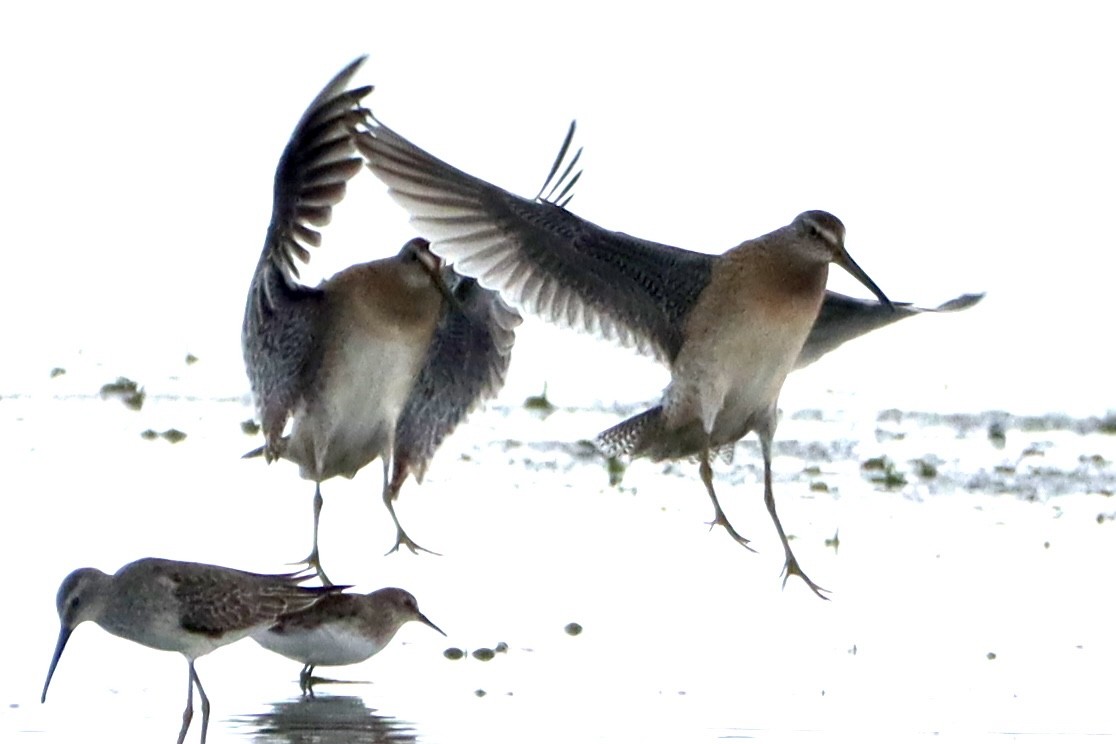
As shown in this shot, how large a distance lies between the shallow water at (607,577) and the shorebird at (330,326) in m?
0.37

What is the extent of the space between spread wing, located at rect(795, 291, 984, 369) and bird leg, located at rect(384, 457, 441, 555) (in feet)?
5.99

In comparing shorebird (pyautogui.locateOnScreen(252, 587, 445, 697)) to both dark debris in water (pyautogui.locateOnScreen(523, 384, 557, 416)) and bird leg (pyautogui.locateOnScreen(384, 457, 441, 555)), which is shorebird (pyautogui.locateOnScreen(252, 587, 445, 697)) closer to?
bird leg (pyautogui.locateOnScreen(384, 457, 441, 555))

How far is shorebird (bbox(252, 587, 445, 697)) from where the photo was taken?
770 cm

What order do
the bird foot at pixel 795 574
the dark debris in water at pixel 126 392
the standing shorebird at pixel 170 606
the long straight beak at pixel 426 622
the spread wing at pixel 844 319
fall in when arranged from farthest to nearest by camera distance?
the dark debris in water at pixel 126 392
the spread wing at pixel 844 319
the bird foot at pixel 795 574
the long straight beak at pixel 426 622
the standing shorebird at pixel 170 606

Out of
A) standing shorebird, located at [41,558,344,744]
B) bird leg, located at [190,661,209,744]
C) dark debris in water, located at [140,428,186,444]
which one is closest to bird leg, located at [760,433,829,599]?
standing shorebird, located at [41,558,344,744]

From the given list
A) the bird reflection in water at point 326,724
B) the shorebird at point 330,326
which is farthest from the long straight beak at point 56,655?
the shorebird at point 330,326

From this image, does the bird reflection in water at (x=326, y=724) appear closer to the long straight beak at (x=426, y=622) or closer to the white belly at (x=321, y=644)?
the white belly at (x=321, y=644)

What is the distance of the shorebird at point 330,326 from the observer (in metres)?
9.84

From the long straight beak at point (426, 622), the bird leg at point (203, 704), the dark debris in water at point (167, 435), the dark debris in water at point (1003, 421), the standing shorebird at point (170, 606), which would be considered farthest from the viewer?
the dark debris in water at point (1003, 421)

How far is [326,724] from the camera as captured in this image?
7195 millimetres

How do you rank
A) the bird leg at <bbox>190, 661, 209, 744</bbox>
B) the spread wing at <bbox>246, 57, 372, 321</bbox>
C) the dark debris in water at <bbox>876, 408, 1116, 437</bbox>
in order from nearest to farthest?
the bird leg at <bbox>190, 661, 209, 744</bbox> → the spread wing at <bbox>246, 57, 372, 321</bbox> → the dark debris in water at <bbox>876, 408, 1116, 437</bbox>

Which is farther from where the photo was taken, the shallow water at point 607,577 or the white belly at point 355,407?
the white belly at point 355,407

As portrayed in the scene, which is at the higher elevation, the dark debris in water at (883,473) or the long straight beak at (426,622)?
the dark debris in water at (883,473)

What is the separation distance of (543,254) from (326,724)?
3.45 m
